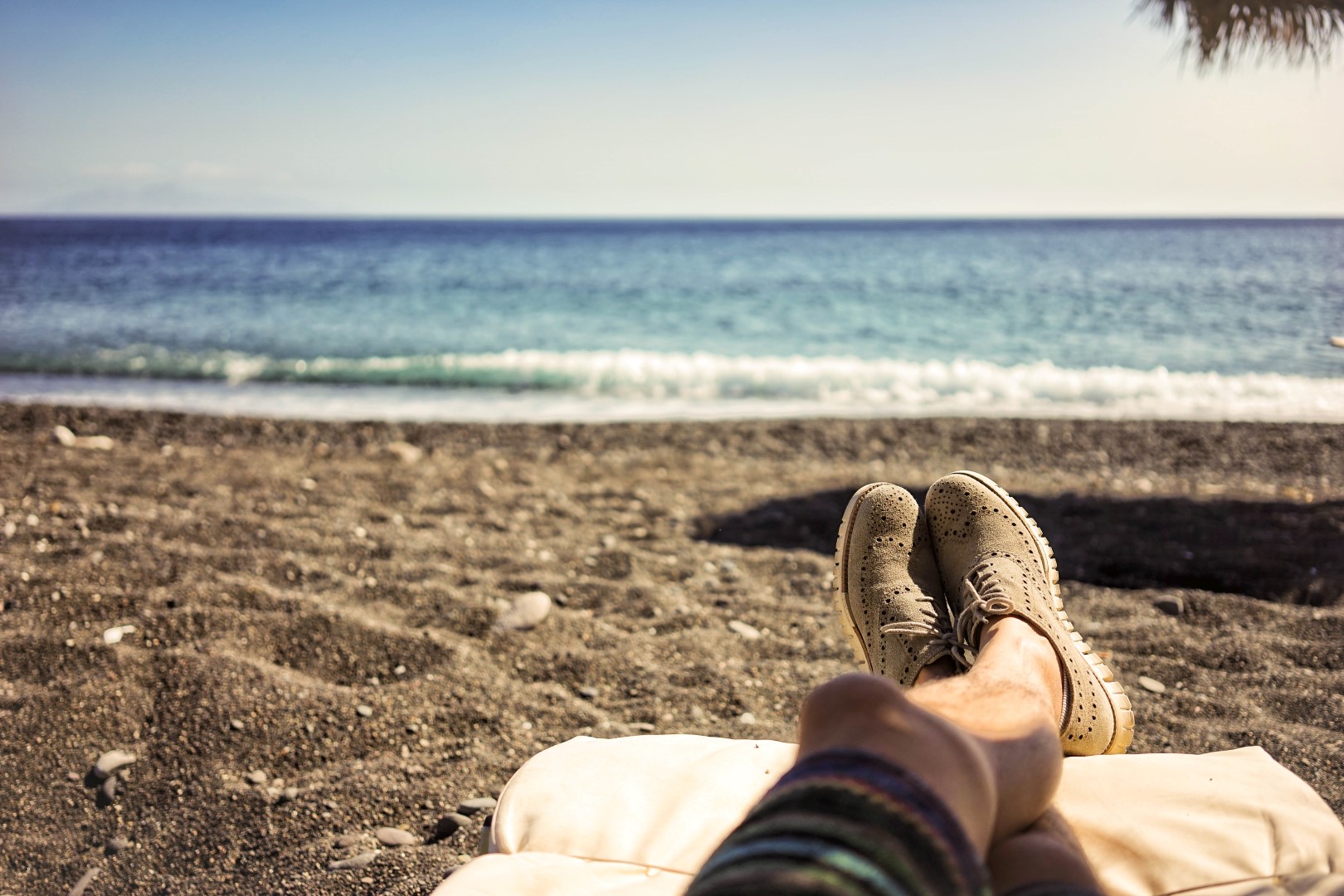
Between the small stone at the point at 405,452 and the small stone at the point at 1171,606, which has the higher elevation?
the small stone at the point at 405,452

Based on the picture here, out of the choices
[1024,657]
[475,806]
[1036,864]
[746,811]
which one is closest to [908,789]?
[1036,864]

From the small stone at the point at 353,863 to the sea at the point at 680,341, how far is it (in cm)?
490

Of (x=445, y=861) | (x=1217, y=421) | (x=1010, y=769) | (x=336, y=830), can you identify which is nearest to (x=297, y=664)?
(x=336, y=830)

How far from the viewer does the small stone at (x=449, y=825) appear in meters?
1.74

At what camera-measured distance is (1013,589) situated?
173 centimetres

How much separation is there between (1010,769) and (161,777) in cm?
183

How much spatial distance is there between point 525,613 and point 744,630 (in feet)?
2.30

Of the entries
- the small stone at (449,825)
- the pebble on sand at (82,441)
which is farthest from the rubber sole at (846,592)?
the pebble on sand at (82,441)

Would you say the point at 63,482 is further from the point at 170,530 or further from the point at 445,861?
the point at 445,861

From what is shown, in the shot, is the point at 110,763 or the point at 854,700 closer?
the point at 854,700

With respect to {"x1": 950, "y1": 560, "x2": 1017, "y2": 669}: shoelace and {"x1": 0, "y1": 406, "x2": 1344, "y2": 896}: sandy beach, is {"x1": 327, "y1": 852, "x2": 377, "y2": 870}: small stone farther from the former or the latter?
{"x1": 950, "y1": 560, "x2": 1017, "y2": 669}: shoelace

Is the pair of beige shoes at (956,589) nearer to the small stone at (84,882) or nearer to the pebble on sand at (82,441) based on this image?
the small stone at (84,882)

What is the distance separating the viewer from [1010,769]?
1.07m

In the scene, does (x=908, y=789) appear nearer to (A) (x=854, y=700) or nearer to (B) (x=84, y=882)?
(A) (x=854, y=700)
